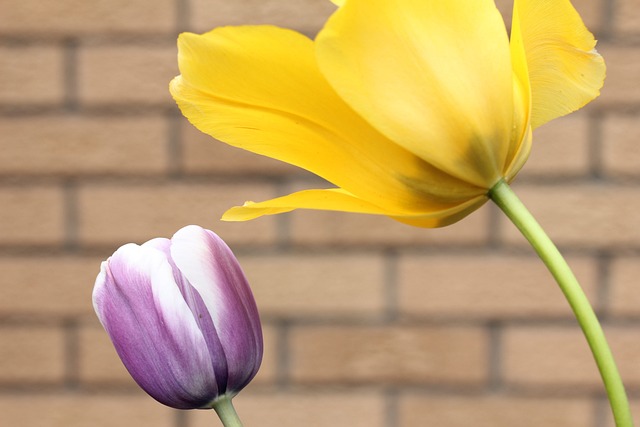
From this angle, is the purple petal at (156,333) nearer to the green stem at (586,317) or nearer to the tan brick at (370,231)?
the green stem at (586,317)

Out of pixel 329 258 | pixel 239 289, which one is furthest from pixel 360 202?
pixel 329 258

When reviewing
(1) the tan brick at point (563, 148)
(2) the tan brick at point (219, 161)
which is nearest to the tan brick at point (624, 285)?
(1) the tan brick at point (563, 148)

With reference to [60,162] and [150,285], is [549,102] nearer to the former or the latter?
[150,285]

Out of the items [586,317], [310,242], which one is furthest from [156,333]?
[310,242]

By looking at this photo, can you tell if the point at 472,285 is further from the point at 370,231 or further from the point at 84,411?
the point at 84,411

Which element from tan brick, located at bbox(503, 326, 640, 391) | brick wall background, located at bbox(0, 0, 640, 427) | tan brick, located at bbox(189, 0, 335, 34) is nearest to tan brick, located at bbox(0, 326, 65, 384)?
brick wall background, located at bbox(0, 0, 640, 427)

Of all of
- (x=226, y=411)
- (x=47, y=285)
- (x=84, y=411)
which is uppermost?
(x=226, y=411)

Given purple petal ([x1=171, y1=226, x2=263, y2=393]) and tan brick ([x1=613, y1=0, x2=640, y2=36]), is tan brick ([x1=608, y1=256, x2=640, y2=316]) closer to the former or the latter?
tan brick ([x1=613, y1=0, x2=640, y2=36])
